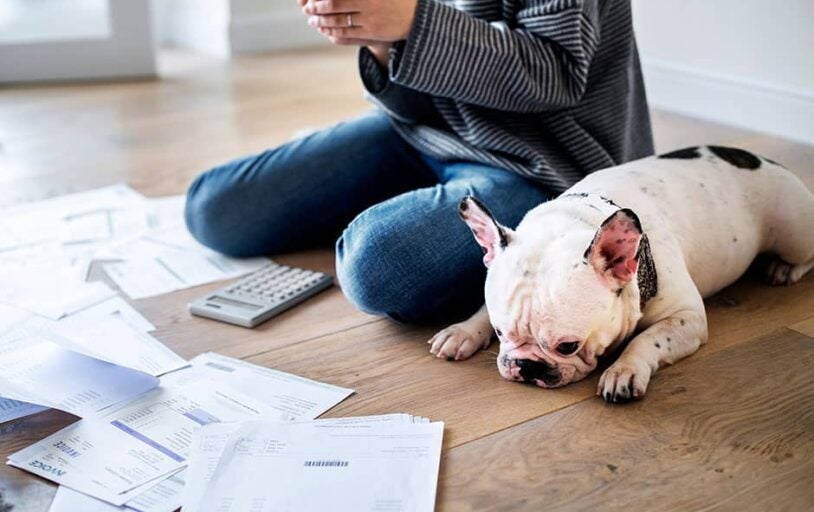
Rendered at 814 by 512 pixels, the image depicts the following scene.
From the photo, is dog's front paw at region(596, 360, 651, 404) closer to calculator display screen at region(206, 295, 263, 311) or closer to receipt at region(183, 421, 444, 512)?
receipt at region(183, 421, 444, 512)

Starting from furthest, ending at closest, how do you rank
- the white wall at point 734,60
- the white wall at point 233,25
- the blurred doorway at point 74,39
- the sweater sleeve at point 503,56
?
the white wall at point 233,25
the blurred doorway at point 74,39
the white wall at point 734,60
the sweater sleeve at point 503,56

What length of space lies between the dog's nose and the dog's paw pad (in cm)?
59

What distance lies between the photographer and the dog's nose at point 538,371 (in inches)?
53.7

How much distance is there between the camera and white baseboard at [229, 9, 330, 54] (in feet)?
13.1

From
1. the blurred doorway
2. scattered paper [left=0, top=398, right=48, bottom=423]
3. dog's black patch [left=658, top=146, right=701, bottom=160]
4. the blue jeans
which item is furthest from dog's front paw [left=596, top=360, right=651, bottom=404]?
the blurred doorway

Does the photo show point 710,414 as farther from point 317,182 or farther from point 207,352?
point 317,182

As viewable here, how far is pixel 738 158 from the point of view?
170 cm

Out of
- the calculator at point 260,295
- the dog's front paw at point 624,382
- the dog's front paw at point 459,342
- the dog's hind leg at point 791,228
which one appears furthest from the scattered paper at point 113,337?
the dog's hind leg at point 791,228

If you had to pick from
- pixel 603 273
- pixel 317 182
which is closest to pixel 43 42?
pixel 317 182

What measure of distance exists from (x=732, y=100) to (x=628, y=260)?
1668 millimetres

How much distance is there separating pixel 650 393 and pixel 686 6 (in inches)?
69.2

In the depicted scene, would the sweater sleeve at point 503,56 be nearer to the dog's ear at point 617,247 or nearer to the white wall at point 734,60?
the dog's ear at point 617,247

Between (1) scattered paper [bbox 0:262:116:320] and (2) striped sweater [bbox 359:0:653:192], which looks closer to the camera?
(2) striped sweater [bbox 359:0:653:192]

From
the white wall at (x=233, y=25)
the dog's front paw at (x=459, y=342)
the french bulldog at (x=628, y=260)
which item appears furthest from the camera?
the white wall at (x=233, y=25)
